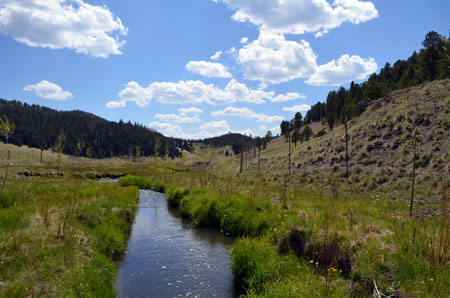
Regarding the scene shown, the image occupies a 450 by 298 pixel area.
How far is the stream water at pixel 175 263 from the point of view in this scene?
28.7ft

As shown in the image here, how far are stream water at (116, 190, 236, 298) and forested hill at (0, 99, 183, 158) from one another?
142 metres

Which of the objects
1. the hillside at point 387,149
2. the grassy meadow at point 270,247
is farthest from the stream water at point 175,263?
the hillside at point 387,149

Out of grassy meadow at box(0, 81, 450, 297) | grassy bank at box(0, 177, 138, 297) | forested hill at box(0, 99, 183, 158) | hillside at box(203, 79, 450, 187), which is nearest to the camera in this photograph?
grassy bank at box(0, 177, 138, 297)

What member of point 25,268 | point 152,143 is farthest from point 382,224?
point 152,143

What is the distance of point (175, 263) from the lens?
10938 mm

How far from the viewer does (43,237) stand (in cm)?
859

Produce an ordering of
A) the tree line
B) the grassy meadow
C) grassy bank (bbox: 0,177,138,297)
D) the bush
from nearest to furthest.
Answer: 1. grassy bank (bbox: 0,177,138,297)
2. the grassy meadow
3. the bush
4. the tree line

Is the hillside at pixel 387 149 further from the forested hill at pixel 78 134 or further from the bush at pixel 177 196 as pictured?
the forested hill at pixel 78 134

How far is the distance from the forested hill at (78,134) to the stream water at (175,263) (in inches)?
5578

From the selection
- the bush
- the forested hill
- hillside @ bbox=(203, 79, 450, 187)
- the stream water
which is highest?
the forested hill

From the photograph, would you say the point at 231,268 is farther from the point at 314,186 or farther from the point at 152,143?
the point at 152,143

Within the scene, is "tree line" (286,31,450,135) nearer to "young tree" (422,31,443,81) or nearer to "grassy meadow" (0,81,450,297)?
"young tree" (422,31,443,81)

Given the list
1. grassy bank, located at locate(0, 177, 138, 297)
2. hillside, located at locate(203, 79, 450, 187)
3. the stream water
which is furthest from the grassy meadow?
hillside, located at locate(203, 79, 450, 187)

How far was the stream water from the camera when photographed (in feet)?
28.7
